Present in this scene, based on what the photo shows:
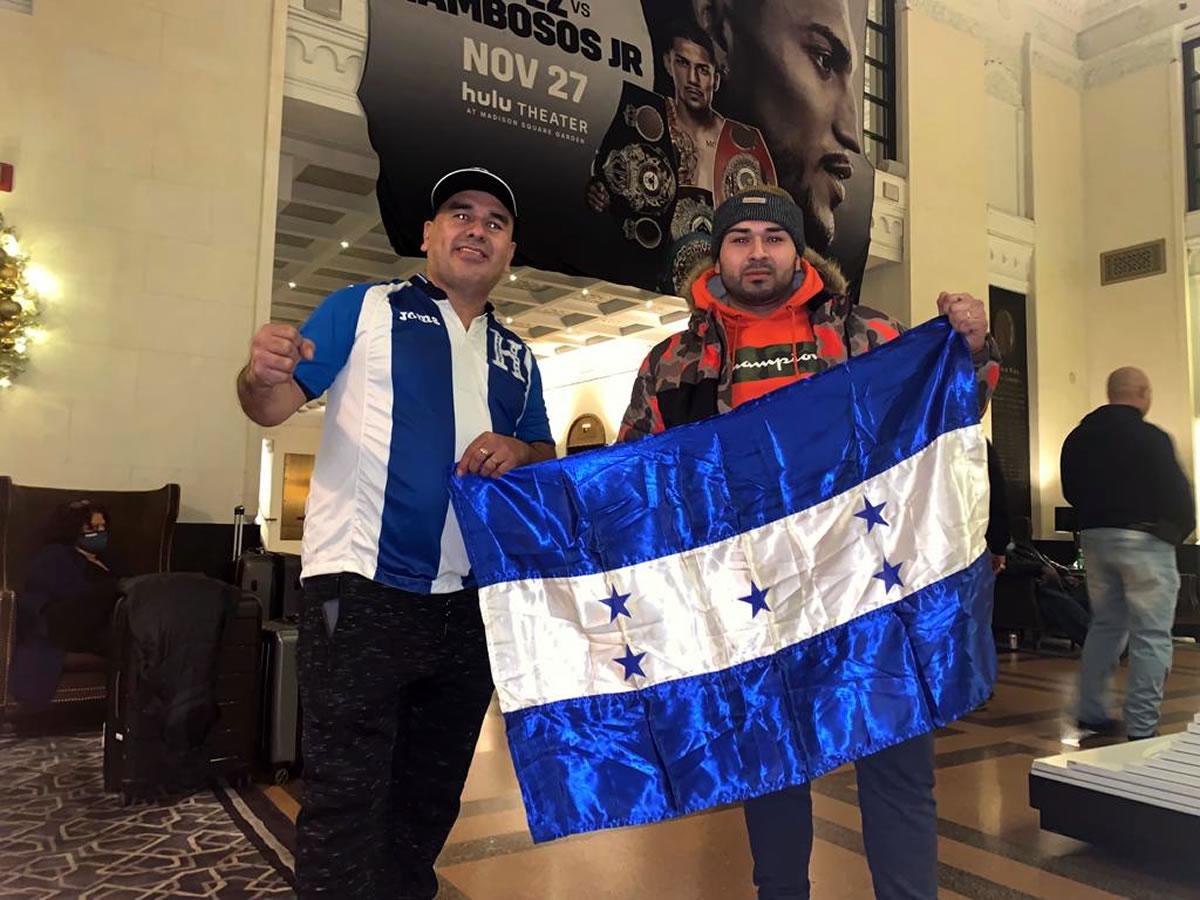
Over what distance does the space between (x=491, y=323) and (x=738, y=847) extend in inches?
73.2

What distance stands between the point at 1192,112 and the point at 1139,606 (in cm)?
975

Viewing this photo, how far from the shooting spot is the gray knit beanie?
1666 mm

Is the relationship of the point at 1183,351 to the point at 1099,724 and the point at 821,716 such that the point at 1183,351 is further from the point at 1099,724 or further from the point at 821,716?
the point at 821,716

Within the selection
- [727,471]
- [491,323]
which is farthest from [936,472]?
[491,323]

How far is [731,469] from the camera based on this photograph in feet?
5.77

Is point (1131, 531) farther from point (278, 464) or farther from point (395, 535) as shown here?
point (278, 464)

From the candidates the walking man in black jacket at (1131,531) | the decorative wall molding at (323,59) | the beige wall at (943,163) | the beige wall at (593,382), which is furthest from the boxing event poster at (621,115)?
the beige wall at (593,382)

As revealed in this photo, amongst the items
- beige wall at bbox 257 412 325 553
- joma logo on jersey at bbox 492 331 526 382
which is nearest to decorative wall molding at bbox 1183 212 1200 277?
joma logo on jersey at bbox 492 331 526 382

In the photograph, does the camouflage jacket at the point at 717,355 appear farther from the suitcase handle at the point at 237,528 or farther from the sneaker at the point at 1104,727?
the suitcase handle at the point at 237,528

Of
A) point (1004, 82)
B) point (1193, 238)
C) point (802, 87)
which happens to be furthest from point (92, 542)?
point (1193, 238)

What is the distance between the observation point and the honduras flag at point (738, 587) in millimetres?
1623

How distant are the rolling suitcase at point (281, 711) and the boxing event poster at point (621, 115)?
302cm

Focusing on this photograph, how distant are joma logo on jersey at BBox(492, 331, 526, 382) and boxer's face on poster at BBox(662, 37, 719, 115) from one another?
20.0 feet

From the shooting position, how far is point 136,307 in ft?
17.1
